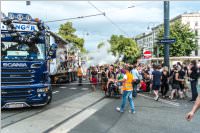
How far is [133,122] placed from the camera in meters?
10.2

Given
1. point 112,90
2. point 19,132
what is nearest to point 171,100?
point 112,90

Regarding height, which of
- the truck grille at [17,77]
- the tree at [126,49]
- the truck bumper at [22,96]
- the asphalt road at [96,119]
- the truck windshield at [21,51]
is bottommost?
the asphalt road at [96,119]

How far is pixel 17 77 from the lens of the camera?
40.6 ft

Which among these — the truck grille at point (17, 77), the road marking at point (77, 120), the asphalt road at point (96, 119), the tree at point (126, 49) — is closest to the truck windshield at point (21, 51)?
the truck grille at point (17, 77)

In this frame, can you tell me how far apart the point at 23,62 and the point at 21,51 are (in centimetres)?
54

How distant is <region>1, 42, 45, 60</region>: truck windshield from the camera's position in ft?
41.0

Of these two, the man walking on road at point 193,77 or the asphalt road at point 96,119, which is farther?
the man walking on road at point 193,77

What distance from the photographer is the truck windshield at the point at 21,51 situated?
1248cm

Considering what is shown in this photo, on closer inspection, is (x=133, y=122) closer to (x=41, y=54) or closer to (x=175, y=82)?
(x=41, y=54)

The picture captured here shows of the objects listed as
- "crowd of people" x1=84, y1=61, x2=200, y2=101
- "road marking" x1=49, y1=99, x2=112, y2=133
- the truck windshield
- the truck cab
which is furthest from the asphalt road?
"crowd of people" x1=84, y1=61, x2=200, y2=101

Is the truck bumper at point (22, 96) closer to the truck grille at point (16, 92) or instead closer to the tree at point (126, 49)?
the truck grille at point (16, 92)

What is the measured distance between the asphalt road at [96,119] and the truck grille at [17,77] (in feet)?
3.23

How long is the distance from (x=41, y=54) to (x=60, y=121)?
3.60 meters

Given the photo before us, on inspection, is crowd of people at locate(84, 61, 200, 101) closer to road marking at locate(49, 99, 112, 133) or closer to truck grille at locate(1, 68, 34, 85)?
road marking at locate(49, 99, 112, 133)
